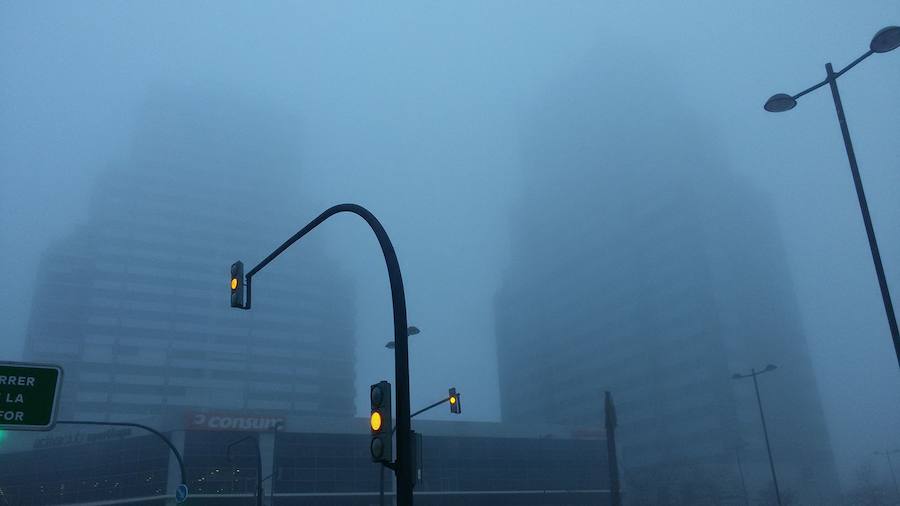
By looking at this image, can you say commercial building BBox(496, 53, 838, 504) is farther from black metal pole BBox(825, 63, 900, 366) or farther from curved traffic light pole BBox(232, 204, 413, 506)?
curved traffic light pole BBox(232, 204, 413, 506)

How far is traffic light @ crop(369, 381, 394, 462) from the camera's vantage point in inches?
423

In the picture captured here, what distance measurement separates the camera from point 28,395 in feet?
35.1

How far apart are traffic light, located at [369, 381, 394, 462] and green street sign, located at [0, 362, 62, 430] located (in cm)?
443

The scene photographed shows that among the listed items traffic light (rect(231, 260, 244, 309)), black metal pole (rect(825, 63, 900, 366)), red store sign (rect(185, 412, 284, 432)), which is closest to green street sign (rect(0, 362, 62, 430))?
traffic light (rect(231, 260, 244, 309))

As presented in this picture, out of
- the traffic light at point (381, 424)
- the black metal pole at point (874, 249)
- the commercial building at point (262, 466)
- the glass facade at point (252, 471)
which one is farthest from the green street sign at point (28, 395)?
the commercial building at point (262, 466)

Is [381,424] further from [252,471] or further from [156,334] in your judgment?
[156,334]

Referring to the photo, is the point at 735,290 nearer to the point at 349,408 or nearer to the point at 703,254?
the point at 703,254

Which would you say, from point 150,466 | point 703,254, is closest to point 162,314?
point 150,466

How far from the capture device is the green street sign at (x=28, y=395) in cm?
1055

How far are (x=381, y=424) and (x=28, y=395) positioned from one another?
16.1 ft

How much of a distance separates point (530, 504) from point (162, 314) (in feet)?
392

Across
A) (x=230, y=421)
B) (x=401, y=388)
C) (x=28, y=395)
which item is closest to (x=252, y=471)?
(x=230, y=421)

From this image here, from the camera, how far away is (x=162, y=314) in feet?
598

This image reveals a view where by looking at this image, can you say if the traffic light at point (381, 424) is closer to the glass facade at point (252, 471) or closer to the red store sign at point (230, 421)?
the glass facade at point (252, 471)
